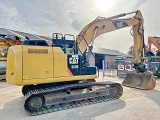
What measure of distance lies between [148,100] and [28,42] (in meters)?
5.19

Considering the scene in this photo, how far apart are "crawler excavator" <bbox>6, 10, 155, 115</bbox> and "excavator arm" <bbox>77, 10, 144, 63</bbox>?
0.14 meters

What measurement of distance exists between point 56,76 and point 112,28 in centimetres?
420

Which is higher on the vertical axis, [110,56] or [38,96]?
[110,56]

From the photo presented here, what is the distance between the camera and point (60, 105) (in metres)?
5.87

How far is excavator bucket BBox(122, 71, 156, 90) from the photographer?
849 centimetres

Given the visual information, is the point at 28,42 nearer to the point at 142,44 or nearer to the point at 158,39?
the point at 142,44

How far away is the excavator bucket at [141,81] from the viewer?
8.49 meters

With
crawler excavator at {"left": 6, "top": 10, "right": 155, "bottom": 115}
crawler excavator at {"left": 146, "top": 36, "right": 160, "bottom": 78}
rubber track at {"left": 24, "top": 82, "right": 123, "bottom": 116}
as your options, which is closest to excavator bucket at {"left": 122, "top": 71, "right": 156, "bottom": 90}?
crawler excavator at {"left": 6, "top": 10, "right": 155, "bottom": 115}

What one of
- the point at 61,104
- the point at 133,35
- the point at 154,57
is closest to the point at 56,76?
the point at 61,104

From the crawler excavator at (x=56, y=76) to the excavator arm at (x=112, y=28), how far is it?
0.47ft

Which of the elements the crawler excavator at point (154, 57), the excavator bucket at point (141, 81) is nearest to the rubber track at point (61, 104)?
the excavator bucket at point (141, 81)

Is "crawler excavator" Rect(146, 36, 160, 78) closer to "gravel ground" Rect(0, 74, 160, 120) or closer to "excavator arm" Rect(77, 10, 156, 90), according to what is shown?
"excavator arm" Rect(77, 10, 156, 90)

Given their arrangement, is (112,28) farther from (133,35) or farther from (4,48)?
(4,48)

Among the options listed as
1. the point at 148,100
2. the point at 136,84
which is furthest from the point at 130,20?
the point at 148,100
